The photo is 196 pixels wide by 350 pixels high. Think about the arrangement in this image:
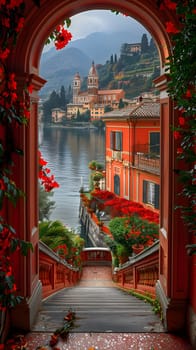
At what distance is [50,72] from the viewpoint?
213ft

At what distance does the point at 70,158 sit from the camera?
33.4 meters

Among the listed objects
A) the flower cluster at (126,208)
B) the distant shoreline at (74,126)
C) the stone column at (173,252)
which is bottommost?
the flower cluster at (126,208)

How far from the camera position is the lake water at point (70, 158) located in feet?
84.6

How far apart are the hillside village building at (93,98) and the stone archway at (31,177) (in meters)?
23.2

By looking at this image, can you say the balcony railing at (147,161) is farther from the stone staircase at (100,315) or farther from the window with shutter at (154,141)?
the stone staircase at (100,315)

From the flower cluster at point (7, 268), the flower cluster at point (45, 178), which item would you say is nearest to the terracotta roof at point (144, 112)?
the flower cluster at point (45, 178)

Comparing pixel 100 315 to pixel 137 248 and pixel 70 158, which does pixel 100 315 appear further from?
pixel 70 158

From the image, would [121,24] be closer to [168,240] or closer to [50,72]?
[50,72]

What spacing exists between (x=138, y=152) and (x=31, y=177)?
11.4 meters

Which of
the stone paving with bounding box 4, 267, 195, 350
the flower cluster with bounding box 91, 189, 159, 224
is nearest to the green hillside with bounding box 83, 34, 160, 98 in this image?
the flower cluster with bounding box 91, 189, 159, 224

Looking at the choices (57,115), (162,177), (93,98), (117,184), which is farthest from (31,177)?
(93,98)

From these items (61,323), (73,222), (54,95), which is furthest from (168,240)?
(54,95)

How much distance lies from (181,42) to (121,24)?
461ft

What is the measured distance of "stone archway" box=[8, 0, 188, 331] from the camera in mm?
3504
